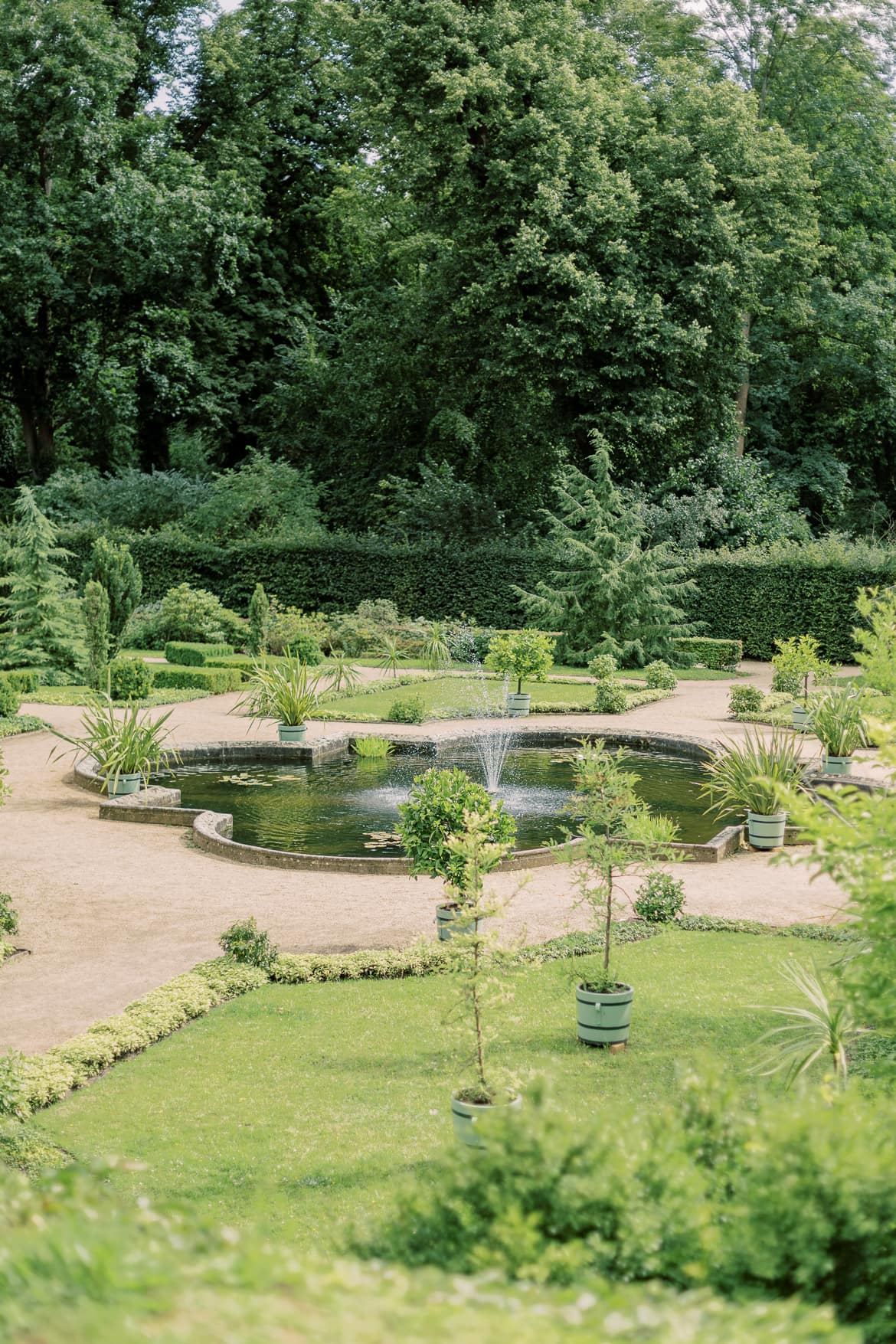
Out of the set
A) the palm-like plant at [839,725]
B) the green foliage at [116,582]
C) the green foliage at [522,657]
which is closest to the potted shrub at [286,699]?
the green foliage at [522,657]

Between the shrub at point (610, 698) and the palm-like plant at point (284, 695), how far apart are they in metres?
3.97

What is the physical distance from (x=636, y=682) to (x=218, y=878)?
39.9ft

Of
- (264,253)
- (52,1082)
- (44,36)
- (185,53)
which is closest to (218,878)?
(52,1082)

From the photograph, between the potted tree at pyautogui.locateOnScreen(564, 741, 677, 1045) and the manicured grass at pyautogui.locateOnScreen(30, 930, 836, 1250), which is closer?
the manicured grass at pyautogui.locateOnScreen(30, 930, 836, 1250)

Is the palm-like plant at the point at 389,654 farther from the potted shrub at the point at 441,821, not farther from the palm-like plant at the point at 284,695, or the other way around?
the potted shrub at the point at 441,821

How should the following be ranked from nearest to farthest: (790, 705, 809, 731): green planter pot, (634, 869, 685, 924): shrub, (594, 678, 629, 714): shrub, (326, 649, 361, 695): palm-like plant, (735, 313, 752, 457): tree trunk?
(634, 869, 685, 924): shrub, (790, 705, 809, 731): green planter pot, (594, 678, 629, 714): shrub, (326, 649, 361, 695): palm-like plant, (735, 313, 752, 457): tree trunk

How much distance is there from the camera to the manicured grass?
15.3 feet

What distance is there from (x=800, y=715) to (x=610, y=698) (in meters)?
2.70

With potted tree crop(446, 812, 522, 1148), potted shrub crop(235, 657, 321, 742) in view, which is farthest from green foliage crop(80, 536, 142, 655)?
potted tree crop(446, 812, 522, 1148)

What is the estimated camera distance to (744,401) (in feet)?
110

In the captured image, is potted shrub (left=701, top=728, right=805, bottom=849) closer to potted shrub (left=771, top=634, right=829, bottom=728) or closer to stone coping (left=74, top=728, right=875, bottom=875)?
stone coping (left=74, top=728, right=875, bottom=875)

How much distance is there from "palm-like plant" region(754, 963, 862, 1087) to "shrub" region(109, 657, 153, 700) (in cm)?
1291

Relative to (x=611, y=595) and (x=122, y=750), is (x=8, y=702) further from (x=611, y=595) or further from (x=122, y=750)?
(x=611, y=595)

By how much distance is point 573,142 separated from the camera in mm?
26719
